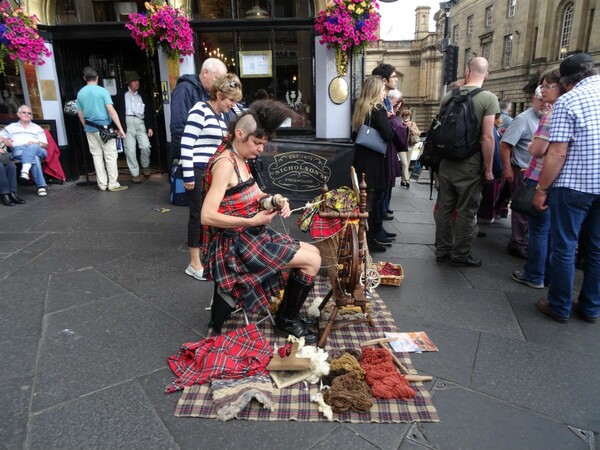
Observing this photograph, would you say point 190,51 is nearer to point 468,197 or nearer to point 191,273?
point 191,273

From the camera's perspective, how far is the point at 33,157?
7305mm

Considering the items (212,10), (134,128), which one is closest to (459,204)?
(212,10)

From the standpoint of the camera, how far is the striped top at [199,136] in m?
3.78

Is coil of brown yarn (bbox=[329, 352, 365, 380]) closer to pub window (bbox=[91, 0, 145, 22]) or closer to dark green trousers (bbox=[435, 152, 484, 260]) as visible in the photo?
dark green trousers (bbox=[435, 152, 484, 260])

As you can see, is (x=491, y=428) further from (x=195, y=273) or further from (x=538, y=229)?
(x=195, y=273)

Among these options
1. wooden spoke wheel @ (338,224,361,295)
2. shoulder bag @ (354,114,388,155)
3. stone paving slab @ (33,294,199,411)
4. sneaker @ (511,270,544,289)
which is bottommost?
sneaker @ (511,270,544,289)

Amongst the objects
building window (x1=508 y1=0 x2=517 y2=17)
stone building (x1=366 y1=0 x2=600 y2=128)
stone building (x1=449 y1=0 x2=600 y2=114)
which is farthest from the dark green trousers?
building window (x1=508 y1=0 x2=517 y2=17)

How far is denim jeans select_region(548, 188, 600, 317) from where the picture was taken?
3.34 meters

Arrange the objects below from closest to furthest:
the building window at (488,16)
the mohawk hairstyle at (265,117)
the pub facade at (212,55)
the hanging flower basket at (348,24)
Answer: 1. the mohawk hairstyle at (265,117)
2. the hanging flower basket at (348,24)
3. the pub facade at (212,55)
4. the building window at (488,16)

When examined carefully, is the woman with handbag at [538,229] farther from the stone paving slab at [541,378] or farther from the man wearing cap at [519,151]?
the stone paving slab at [541,378]

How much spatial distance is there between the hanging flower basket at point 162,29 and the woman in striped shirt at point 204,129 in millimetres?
4130

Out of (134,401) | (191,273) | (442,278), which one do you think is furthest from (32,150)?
(442,278)

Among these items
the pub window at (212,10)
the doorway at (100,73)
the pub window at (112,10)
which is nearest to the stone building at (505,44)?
the pub window at (212,10)

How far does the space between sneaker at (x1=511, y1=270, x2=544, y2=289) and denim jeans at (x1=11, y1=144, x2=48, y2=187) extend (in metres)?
7.63
